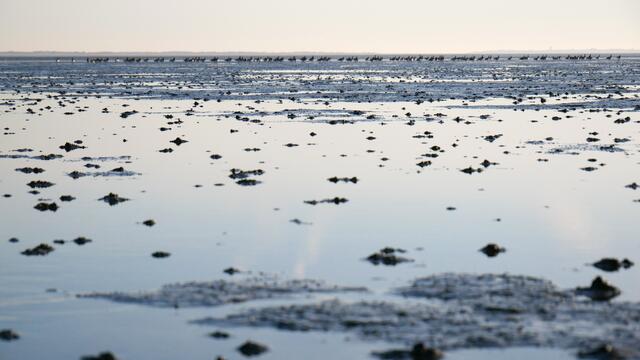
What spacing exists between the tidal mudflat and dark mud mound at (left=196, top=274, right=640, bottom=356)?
0.05 metres

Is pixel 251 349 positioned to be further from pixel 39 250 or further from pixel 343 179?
pixel 343 179

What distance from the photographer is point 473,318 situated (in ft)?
47.5

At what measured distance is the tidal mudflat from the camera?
45.1 ft

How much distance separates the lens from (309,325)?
46.6ft

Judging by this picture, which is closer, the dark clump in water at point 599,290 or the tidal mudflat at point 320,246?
the tidal mudflat at point 320,246

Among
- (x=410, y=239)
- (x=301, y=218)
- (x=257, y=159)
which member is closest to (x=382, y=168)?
(x=257, y=159)

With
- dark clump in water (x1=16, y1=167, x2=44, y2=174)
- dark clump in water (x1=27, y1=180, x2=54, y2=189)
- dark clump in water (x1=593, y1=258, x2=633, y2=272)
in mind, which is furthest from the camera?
dark clump in water (x1=16, y1=167, x2=44, y2=174)

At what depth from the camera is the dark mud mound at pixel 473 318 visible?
1348 centimetres

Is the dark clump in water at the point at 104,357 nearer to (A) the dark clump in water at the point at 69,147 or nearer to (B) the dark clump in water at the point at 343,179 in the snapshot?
(B) the dark clump in water at the point at 343,179

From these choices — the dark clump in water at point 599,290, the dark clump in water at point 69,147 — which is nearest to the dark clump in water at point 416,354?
the dark clump in water at point 599,290

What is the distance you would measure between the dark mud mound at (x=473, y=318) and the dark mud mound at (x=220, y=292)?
81 centimetres

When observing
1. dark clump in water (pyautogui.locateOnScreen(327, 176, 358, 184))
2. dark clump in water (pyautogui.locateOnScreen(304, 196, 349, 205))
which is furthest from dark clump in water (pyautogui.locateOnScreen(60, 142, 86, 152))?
dark clump in water (pyautogui.locateOnScreen(304, 196, 349, 205))

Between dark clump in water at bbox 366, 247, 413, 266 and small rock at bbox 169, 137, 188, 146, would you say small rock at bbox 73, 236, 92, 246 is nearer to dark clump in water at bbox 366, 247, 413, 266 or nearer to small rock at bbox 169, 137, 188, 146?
dark clump in water at bbox 366, 247, 413, 266

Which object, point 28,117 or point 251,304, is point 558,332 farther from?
point 28,117
